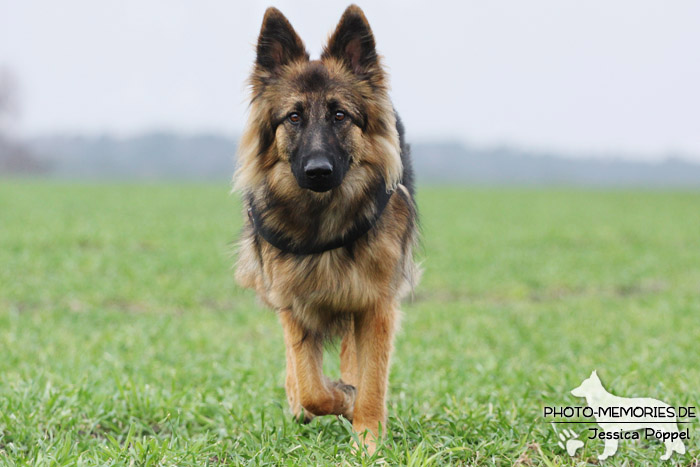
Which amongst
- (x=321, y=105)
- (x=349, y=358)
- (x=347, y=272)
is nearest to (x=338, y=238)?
(x=347, y=272)

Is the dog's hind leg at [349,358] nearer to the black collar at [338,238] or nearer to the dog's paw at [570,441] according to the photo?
the black collar at [338,238]

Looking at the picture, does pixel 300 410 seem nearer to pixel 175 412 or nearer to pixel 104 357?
pixel 175 412

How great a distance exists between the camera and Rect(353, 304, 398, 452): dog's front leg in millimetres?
3828

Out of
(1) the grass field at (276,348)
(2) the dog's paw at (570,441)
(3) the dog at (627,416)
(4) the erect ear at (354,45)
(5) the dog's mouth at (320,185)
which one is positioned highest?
(4) the erect ear at (354,45)

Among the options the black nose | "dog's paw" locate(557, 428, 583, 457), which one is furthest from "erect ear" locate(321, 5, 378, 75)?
"dog's paw" locate(557, 428, 583, 457)

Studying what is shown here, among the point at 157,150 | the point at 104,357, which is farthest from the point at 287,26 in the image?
the point at 157,150

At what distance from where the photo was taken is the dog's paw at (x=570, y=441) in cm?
367

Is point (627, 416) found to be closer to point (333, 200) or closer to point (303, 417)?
point (303, 417)

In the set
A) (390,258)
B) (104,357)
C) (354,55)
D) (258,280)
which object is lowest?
(104,357)

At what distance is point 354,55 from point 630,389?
10.9ft

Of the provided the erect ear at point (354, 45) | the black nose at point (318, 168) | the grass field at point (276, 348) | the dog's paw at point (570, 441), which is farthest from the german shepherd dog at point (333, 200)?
the dog's paw at point (570, 441)

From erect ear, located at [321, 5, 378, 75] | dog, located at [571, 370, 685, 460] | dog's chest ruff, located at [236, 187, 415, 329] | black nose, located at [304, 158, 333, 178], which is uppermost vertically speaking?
erect ear, located at [321, 5, 378, 75]

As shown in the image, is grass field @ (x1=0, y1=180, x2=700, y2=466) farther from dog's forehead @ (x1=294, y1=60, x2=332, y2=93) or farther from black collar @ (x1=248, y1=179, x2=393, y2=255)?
dog's forehead @ (x1=294, y1=60, x2=332, y2=93)

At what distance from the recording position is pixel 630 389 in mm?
5184
